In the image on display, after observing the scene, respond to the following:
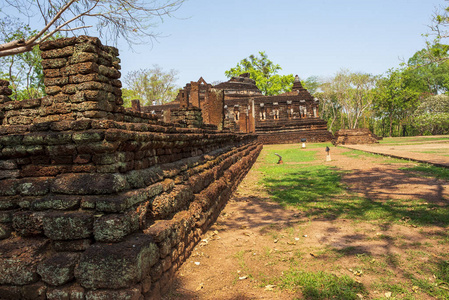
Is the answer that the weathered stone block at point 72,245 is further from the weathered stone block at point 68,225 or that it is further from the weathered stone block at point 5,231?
the weathered stone block at point 5,231

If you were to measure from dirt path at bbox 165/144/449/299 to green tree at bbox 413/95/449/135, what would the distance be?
32.0 meters

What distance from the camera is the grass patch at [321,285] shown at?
244 centimetres

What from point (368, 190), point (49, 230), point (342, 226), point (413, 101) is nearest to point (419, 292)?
point (342, 226)

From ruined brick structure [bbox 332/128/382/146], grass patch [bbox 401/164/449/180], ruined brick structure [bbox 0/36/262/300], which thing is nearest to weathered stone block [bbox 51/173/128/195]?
ruined brick structure [bbox 0/36/262/300]

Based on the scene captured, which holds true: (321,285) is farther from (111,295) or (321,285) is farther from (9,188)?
(9,188)

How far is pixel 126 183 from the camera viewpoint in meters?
2.37

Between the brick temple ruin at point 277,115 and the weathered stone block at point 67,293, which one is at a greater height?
the brick temple ruin at point 277,115

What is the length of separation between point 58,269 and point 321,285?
86.9 inches

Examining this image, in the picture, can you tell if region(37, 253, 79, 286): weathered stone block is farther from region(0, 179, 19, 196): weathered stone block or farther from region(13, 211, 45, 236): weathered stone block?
region(0, 179, 19, 196): weathered stone block

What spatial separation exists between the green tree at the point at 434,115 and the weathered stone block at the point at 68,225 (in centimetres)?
3710

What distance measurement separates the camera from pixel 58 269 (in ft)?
6.71

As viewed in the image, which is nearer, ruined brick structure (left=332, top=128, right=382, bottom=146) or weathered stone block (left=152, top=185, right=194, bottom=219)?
weathered stone block (left=152, top=185, right=194, bottom=219)

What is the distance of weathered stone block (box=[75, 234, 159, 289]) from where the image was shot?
6.47 feet

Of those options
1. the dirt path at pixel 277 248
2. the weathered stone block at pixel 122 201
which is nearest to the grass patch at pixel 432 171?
the dirt path at pixel 277 248
